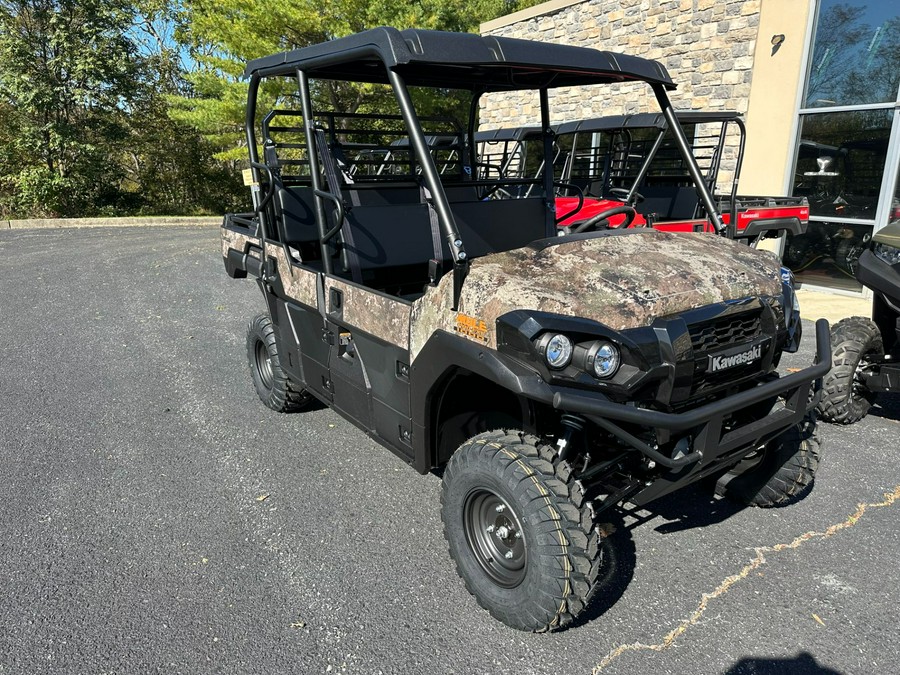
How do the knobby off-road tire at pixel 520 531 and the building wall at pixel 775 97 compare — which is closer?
the knobby off-road tire at pixel 520 531

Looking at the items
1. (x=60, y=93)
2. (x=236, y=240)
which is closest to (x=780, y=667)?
(x=236, y=240)

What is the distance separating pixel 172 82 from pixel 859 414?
20382 mm

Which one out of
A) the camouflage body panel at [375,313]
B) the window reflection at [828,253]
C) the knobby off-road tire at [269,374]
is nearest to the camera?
the camouflage body panel at [375,313]

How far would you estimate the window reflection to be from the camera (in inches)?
330

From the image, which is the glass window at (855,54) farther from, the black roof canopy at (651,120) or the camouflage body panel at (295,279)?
the camouflage body panel at (295,279)

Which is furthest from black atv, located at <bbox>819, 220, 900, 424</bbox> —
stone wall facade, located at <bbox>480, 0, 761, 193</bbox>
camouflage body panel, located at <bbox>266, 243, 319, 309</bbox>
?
stone wall facade, located at <bbox>480, 0, 761, 193</bbox>

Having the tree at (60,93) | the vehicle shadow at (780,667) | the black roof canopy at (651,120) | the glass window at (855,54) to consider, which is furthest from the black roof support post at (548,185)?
the tree at (60,93)

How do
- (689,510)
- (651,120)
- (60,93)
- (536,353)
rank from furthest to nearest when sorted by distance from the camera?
(60,93) → (651,120) → (689,510) → (536,353)

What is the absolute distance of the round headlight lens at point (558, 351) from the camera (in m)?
2.06

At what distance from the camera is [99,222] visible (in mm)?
15172

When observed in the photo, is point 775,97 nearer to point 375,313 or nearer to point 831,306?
point 831,306

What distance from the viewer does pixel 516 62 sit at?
2.62 m

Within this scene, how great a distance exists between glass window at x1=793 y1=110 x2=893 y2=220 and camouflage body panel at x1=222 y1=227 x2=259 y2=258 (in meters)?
7.82

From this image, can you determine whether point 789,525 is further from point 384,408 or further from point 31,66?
point 31,66
